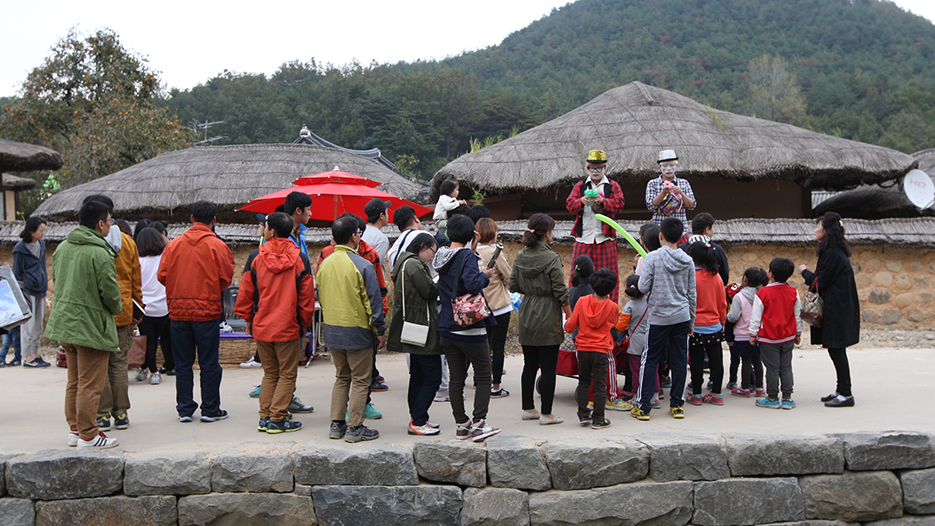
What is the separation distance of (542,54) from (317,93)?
21.5 meters

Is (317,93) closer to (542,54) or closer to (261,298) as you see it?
(542,54)

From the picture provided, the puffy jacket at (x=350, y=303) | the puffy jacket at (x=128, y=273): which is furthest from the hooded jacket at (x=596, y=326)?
the puffy jacket at (x=128, y=273)

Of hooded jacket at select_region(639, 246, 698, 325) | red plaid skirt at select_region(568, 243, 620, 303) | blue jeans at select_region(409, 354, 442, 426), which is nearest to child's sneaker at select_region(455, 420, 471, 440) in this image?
blue jeans at select_region(409, 354, 442, 426)

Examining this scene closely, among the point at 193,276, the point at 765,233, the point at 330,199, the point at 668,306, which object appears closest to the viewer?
the point at 193,276

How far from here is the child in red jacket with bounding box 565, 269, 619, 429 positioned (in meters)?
4.65

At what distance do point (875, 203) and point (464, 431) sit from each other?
12.5 metres

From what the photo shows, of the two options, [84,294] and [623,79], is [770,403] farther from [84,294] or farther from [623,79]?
[623,79]

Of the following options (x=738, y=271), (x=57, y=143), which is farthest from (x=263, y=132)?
(x=738, y=271)

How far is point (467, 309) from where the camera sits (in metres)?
4.26

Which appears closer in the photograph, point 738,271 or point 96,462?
point 96,462

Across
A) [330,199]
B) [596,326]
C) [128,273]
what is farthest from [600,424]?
[330,199]

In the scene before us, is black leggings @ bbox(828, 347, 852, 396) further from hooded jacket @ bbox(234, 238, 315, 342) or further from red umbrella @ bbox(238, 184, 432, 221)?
red umbrella @ bbox(238, 184, 432, 221)

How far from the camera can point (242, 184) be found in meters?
14.0

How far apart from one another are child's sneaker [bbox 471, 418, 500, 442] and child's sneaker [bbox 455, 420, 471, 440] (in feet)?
0.10
